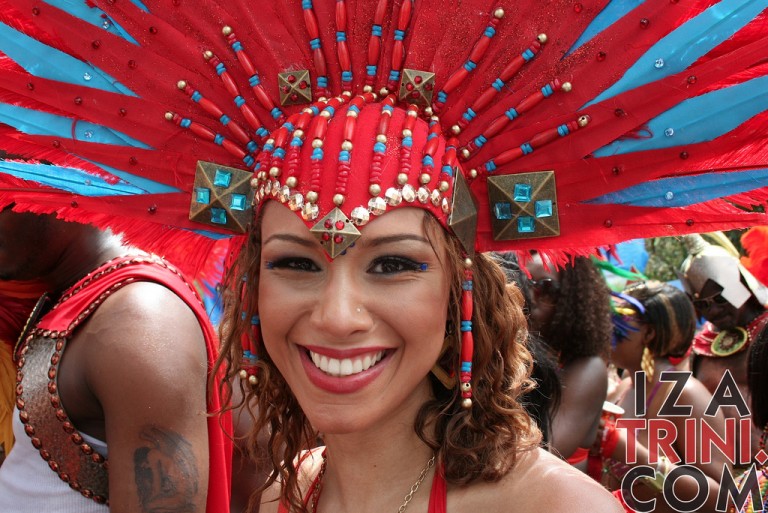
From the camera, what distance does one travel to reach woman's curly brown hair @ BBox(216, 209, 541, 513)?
6.88ft

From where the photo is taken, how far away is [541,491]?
1.95 meters

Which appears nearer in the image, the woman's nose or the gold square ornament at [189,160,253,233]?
the woman's nose

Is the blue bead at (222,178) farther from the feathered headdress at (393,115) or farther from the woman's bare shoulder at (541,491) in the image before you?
the woman's bare shoulder at (541,491)

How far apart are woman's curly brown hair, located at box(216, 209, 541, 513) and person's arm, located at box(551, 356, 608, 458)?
80.1 inches

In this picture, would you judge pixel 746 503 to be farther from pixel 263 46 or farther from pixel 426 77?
pixel 263 46

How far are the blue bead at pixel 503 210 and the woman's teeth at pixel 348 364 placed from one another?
456 millimetres

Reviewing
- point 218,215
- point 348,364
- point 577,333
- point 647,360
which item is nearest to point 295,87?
point 218,215

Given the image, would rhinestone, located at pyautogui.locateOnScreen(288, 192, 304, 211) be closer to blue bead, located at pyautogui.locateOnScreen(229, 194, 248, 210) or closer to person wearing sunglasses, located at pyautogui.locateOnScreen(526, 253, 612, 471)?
blue bead, located at pyautogui.locateOnScreen(229, 194, 248, 210)

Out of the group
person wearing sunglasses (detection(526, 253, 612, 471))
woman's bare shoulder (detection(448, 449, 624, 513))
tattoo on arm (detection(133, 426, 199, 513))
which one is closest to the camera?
woman's bare shoulder (detection(448, 449, 624, 513))

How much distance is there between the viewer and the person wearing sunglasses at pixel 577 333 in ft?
14.6

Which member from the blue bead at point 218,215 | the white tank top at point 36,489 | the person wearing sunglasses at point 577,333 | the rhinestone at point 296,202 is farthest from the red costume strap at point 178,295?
the person wearing sunglasses at point 577,333

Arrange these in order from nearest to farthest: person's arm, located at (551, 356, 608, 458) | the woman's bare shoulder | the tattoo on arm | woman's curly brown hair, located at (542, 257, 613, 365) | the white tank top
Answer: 1. the woman's bare shoulder
2. the tattoo on arm
3. the white tank top
4. person's arm, located at (551, 356, 608, 458)
5. woman's curly brown hair, located at (542, 257, 613, 365)

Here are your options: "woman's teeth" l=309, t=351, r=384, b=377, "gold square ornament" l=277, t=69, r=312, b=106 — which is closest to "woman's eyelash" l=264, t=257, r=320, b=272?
"woman's teeth" l=309, t=351, r=384, b=377

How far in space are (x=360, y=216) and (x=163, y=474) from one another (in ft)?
3.56
